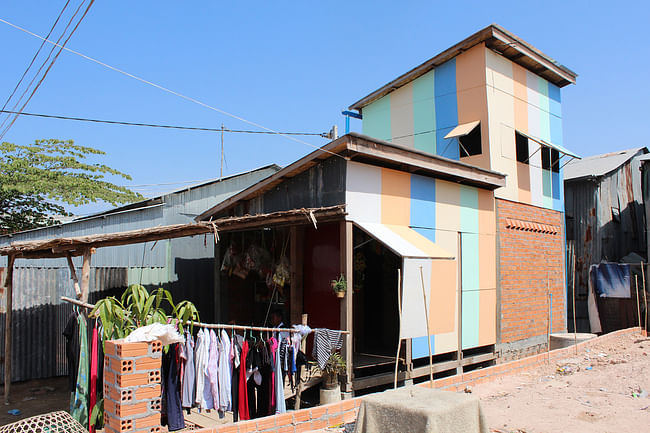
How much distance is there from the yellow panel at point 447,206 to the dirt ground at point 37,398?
746 cm

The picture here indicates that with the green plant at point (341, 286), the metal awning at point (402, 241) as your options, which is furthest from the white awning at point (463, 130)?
the green plant at point (341, 286)

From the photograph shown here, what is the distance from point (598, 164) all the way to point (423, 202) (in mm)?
14045

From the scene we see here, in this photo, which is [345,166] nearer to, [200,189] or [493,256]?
[493,256]

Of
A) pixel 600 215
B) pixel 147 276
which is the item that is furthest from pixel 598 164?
pixel 147 276

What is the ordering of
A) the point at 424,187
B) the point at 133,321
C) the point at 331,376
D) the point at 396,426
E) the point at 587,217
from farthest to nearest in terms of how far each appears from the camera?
the point at 587,217 < the point at 424,187 < the point at 331,376 < the point at 133,321 < the point at 396,426

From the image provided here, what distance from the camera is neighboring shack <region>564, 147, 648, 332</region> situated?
1725 cm

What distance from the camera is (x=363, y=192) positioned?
26.6 ft

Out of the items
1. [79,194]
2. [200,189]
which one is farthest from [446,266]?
[79,194]

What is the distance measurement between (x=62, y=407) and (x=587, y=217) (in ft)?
56.2

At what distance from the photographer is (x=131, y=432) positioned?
5.00 metres

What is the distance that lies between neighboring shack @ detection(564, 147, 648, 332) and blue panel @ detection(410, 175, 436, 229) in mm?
9840

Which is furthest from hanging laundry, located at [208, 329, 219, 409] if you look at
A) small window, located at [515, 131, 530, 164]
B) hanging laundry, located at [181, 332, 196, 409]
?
small window, located at [515, 131, 530, 164]

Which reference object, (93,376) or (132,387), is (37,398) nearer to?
(93,376)

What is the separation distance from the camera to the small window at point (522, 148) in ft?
41.7
